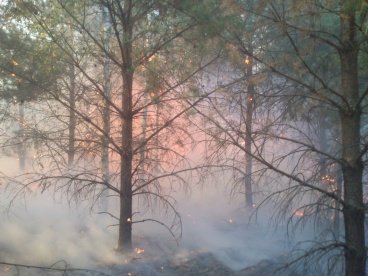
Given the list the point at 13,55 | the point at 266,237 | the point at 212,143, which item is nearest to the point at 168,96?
the point at 212,143

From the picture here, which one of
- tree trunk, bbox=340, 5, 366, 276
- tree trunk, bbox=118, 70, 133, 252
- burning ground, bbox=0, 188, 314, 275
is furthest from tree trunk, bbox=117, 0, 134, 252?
tree trunk, bbox=340, 5, 366, 276

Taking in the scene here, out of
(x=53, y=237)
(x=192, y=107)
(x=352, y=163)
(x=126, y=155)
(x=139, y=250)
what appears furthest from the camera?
(x=53, y=237)

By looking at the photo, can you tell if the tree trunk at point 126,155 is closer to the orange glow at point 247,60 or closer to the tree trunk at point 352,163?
the orange glow at point 247,60

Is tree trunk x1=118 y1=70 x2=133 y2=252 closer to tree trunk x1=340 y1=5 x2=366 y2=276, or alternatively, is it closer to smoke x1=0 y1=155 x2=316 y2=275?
smoke x1=0 y1=155 x2=316 y2=275

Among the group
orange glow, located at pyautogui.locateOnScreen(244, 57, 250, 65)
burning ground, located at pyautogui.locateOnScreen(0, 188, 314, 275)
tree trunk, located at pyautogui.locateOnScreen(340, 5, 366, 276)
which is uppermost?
orange glow, located at pyautogui.locateOnScreen(244, 57, 250, 65)

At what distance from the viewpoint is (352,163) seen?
659cm

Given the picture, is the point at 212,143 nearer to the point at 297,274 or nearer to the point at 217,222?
the point at 297,274

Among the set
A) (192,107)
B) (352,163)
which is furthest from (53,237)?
(352,163)

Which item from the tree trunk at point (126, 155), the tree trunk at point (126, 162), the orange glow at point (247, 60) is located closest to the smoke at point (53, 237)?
the tree trunk at point (126, 162)

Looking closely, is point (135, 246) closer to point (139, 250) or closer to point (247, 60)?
point (139, 250)

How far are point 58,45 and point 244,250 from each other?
850cm

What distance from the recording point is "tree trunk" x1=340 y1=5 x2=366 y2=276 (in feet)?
21.4

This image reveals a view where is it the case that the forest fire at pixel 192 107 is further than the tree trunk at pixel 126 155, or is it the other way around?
the tree trunk at pixel 126 155

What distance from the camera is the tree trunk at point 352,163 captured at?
256 inches
